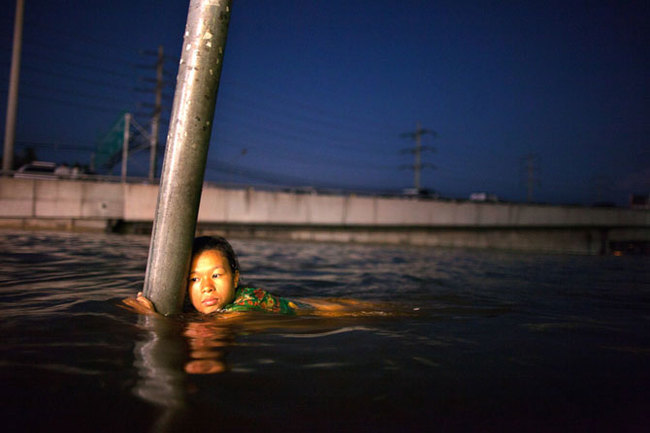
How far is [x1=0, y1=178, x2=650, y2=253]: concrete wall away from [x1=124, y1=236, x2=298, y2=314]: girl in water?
68.8ft

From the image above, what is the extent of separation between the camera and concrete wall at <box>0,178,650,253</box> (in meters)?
21.7

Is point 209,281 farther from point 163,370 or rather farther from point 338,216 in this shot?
point 338,216

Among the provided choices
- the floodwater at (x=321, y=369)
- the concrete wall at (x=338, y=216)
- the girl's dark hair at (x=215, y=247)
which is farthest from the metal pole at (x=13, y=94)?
the girl's dark hair at (x=215, y=247)

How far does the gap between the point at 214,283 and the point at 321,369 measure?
1.70 metres

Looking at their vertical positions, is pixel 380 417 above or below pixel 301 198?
below

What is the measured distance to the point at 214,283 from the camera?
12.6 ft

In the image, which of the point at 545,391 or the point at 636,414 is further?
the point at 545,391

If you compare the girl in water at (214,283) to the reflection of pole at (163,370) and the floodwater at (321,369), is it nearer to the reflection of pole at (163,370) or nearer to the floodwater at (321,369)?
the floodwater at (321,369)

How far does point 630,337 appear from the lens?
3.56 metres

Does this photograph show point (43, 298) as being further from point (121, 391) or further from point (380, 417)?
point (380, 417)

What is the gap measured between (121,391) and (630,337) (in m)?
3.71

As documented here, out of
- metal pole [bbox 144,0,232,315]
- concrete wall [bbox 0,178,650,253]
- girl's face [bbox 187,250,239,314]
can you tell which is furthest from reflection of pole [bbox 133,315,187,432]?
concrete wall [bbox 0,178,650,253]

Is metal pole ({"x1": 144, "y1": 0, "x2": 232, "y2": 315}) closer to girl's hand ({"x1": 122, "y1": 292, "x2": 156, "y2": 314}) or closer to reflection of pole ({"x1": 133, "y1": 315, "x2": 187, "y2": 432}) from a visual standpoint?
girl's hand ({"x1": 122, "y1": 292, "x2": 156, "y2": 314})

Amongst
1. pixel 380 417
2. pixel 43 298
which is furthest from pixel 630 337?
pixel 43 298
